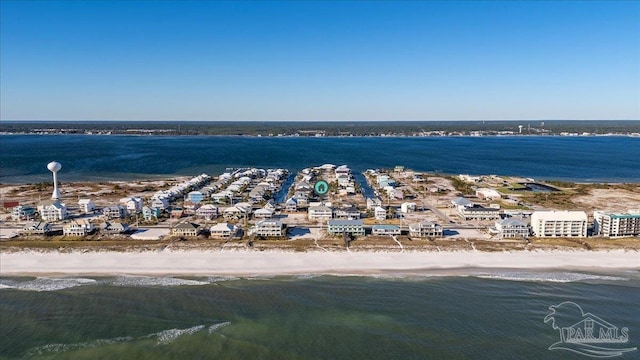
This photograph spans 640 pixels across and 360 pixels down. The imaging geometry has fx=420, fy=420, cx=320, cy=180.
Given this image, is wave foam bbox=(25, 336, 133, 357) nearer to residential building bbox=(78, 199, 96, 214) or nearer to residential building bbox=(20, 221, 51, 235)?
residential building bbox=(20, 221, 51, 235)

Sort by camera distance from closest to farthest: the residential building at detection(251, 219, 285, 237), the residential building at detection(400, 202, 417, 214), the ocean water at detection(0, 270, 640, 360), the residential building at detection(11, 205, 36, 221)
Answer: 1. the ocean water at detection(0, 270, 640, 360)
2. the residential building at detection(251, 219, 285, 237)
3. the residential building at detection(11, 205, 36, 221)
4. the residential building at detection(400, 202, 417, 214)

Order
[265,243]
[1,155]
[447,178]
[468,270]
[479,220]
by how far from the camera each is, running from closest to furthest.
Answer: [468,270] → [265,243] → [479,220] → [447,178] → [1,155]

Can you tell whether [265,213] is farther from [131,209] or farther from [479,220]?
[479,220]

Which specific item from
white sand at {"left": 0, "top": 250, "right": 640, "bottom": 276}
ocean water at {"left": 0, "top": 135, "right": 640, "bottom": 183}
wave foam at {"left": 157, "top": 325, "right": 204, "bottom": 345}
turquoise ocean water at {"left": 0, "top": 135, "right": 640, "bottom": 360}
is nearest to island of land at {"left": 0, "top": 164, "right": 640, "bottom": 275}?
white sand at {"left": 0, "top": 250, "right": 640, "bottom": 276}

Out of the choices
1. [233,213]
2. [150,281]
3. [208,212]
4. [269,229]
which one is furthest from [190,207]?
[150,281]

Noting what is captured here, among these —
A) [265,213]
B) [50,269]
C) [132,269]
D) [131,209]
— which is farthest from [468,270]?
[131,209]

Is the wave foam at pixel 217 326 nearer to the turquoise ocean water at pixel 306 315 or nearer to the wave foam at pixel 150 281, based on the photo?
the turquoise ocean water at pixel 306 315
